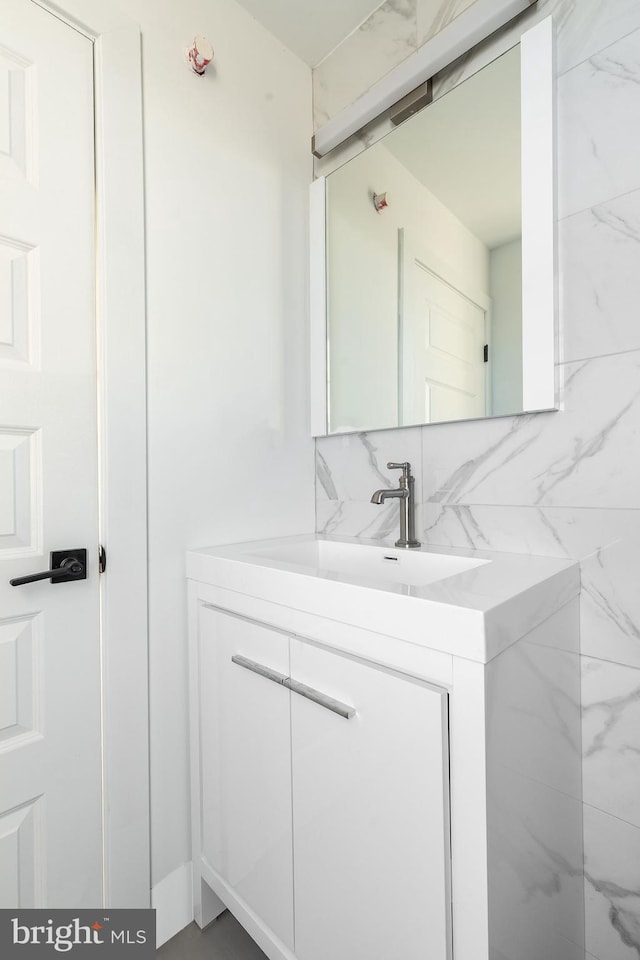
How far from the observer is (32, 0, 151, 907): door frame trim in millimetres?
1069

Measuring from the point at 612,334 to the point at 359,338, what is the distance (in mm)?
687

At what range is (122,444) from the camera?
1.11 metres

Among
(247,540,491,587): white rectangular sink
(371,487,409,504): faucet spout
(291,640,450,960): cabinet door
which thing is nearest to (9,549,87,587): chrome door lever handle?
(247,540,491,587): white rectangular sink

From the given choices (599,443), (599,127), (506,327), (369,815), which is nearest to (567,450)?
(599,443)

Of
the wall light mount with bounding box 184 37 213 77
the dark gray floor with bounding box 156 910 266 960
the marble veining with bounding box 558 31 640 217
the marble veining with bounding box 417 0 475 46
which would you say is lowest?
the dark gray floor with bounding box 156 910 266 960

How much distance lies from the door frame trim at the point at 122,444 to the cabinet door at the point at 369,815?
43 cm

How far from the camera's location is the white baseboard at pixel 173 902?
3.70ft

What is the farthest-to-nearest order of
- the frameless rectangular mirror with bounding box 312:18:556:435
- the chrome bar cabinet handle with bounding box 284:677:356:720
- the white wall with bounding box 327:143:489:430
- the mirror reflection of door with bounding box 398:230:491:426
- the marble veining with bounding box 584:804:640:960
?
1. the white wall with bounding box 327:143:489:430
2. the mirror reflection of door with bounding box 398:230:491:426
3. the frameless rectangular mirror with bounding box 312:18:556:435
4. the marble veining with bounding box 584:804:640:960
5. the chrome bar cabinet handle with bounding box 284:677:356:720

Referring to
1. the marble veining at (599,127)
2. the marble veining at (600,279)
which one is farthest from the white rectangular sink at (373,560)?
the marble veining at (599,127)

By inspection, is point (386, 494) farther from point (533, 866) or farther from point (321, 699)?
point (533, 866)

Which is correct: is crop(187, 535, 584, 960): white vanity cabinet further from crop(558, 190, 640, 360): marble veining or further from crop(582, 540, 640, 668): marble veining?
crop(558, 190, 640, 360): marble veining

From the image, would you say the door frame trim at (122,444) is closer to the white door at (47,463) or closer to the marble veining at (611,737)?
the white door at (47,463)

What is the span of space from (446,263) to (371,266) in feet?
0.89

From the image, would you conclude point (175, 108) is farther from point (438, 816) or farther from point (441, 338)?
point (438, 816)
